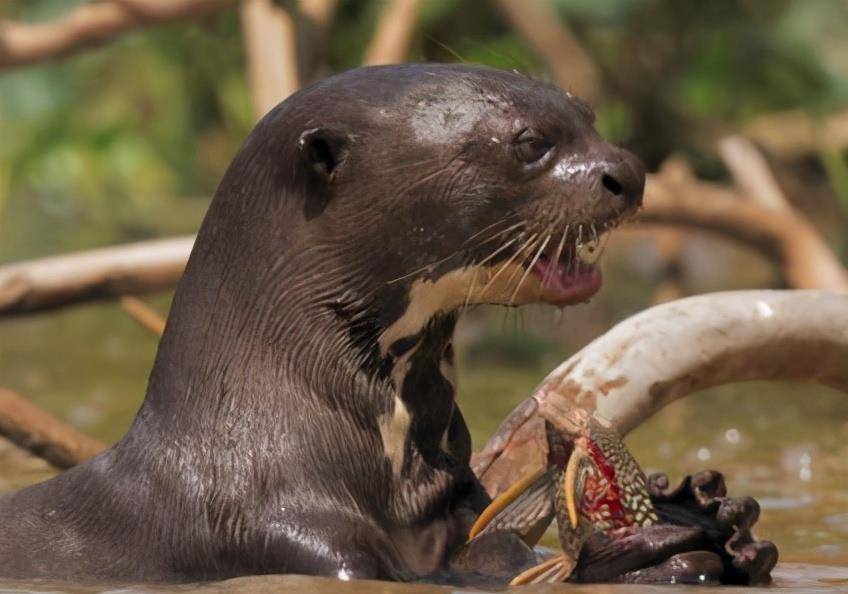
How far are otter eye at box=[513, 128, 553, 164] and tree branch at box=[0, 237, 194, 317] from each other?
8.91 ft

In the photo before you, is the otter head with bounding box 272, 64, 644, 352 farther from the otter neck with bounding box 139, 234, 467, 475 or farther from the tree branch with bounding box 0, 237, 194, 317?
the tree branch with bounding box 0, 237, 194, 317

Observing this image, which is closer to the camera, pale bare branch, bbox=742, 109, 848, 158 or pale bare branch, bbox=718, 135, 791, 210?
pale bare branch, bbox=718, 135, 791, 210

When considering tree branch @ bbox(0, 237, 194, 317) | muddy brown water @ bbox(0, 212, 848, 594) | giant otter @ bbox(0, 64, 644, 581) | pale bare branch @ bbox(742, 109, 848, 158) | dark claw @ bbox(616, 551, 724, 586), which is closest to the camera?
dark claw @ bbox(616, 551, 724, 586)

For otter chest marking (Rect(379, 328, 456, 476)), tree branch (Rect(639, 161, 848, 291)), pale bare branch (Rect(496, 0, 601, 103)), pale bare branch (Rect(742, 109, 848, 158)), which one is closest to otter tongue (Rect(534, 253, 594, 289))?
otter chest marking (Rect(379, 328, 456, 476))

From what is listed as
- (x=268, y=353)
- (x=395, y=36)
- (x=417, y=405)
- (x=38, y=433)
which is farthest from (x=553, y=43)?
(x=268, y=353)

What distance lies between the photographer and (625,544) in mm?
3383

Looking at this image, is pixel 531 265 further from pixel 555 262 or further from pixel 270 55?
pixel 270 55

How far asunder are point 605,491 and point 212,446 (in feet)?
2.24

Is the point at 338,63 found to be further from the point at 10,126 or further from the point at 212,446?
the point at 212,446

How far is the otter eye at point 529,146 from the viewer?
365 centimetres

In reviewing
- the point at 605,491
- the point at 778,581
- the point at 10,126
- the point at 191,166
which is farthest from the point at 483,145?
the point at 191,166

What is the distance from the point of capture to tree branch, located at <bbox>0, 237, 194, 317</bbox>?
6.04 metres

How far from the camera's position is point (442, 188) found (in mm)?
3643

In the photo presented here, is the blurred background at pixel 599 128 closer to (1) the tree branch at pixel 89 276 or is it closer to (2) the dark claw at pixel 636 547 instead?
→ (1) the tree branch at pixel 89 276
